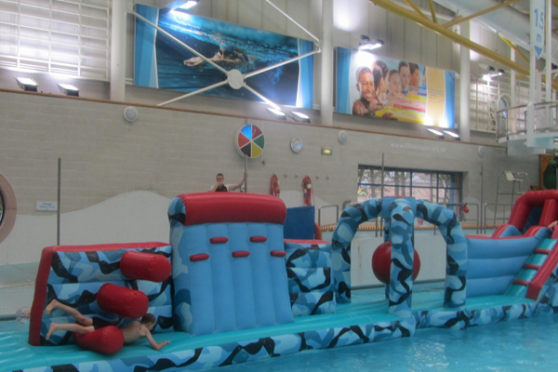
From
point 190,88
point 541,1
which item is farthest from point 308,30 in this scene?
point 541,1

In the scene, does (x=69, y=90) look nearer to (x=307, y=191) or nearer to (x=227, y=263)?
(x=307, y=191)

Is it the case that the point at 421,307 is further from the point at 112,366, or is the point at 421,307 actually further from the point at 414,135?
the point at 414,135

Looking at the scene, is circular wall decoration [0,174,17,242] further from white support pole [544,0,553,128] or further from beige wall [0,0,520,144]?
white support pole [544,0,553,128]

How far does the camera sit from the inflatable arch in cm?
570

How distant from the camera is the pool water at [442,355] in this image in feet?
15.4

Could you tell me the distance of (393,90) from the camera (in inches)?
609

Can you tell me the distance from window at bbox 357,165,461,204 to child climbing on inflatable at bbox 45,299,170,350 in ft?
33.6

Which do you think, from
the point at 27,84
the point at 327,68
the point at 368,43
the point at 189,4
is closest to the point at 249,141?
the point at 189,4

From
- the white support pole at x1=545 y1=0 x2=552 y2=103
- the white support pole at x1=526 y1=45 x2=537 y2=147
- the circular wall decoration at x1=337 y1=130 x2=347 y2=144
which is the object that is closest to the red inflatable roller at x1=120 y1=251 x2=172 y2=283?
the circular wall decoration at x1=337 y1=130 x2=347 y2=144

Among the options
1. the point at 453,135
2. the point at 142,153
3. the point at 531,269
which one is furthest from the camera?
the point at 453,135

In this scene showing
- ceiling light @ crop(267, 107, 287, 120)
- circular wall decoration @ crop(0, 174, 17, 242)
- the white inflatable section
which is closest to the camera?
circular wall decoration @ crop(0, 174, 17, 242)

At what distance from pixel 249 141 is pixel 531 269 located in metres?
6.48

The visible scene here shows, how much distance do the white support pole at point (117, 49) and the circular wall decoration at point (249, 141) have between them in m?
2.60

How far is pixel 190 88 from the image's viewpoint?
1182 centimetres
